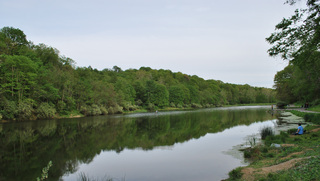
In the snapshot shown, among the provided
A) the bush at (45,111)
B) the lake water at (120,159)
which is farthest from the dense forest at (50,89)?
the lake water at (120,159)

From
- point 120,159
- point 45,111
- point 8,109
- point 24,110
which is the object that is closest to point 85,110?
point 45,111

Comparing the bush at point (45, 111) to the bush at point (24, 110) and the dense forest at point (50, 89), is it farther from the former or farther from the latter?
the bush at point (24, 110)

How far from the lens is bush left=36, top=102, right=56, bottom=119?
40.7m

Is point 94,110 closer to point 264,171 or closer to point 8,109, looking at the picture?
point 8,109

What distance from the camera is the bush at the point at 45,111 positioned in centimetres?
4069

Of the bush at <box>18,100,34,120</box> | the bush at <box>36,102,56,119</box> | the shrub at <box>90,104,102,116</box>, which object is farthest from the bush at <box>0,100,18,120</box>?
the shrub at <box>90,104,102,116</box>

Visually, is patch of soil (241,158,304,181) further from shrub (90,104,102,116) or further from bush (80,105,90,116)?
shrub (90,104,102,116)

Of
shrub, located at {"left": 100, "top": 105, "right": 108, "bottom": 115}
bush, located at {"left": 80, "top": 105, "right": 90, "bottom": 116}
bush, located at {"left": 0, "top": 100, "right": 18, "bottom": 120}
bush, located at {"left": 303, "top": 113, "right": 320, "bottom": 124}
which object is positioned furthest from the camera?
shrub, located at {"left": 100, "top": 105, "right": 108, "bottom": 115}

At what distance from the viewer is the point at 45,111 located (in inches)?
1603

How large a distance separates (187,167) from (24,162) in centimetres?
921

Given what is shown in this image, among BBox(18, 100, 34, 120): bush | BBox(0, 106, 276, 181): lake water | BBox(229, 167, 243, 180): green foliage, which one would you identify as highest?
BBox(18, 100, 34, 120): bush

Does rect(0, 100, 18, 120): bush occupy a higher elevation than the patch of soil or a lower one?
higher

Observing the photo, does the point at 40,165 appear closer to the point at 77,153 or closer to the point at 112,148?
the point at 77,153

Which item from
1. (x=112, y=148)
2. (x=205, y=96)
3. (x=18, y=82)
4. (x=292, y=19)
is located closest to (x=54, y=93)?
(x=18, y=82)
